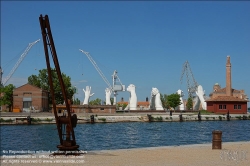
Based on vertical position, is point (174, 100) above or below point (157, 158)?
above

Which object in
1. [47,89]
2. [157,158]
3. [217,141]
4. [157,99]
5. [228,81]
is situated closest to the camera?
[157,158]

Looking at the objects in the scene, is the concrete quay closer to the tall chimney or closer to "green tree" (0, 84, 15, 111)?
"green tree" (0, 84, 15, 111)

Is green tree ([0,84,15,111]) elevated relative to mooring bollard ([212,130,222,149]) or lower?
elevated

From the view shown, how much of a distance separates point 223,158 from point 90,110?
7112 cm

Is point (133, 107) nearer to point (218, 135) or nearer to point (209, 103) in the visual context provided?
point (209, 103)

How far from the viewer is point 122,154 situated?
1566cm

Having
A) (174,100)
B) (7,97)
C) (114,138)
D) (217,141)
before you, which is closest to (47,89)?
(7,97)

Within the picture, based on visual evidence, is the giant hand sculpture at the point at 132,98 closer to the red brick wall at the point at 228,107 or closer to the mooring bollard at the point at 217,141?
the red brick wall at the point at 228,107

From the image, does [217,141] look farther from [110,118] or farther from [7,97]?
[7,97]

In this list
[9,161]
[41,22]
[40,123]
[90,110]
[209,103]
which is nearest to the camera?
[9,161]

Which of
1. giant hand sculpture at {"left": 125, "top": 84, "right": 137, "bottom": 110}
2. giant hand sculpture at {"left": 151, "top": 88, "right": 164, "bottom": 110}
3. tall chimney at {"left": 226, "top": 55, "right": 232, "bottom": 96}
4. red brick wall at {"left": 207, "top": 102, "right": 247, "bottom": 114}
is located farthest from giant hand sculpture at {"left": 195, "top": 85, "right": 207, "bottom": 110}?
giant hand sculpture at {"left": 125, "top": 84, "right": 137, "bottom": 110}

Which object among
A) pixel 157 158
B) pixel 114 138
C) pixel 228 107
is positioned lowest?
pixel 114 138

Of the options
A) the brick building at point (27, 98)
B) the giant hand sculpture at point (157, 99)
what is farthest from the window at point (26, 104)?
the giant hand sculpture at point (157, 99)

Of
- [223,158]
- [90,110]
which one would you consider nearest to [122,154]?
[223,158]
